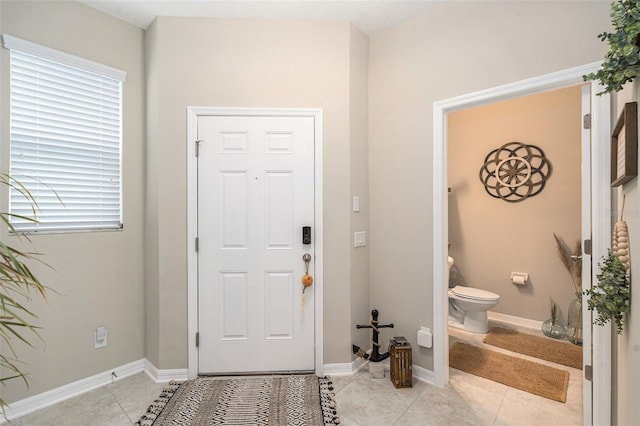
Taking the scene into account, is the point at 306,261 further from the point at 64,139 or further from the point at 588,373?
the point at 64,139

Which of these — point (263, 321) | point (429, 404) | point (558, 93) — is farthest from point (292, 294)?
point (558, 93)

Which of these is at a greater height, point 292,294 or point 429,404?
point 292,294

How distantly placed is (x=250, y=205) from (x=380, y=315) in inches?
55.1

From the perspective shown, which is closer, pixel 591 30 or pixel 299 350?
pixel 591 30

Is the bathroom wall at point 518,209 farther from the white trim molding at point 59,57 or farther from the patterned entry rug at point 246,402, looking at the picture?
the white trim molding at point 59,57

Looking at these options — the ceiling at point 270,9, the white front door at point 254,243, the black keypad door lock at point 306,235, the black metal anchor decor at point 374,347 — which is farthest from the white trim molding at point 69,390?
the ceiling at point 270,9

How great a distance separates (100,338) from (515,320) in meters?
3.92

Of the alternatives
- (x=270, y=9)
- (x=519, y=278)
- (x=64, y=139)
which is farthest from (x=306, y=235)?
(x=519, y=278)

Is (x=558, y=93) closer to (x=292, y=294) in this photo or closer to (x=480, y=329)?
(x=480, y=329)

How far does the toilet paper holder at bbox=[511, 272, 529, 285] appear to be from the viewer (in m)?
3.21

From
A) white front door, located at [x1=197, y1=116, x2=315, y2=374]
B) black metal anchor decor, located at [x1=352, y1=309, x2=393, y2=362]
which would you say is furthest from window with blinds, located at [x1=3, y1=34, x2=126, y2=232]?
black metal anchor decor, located at [x1=352, y1=309, x2=393, y2=362]

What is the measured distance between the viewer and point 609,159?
1.56 meters

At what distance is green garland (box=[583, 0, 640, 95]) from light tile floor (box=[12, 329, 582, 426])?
189 centimetres

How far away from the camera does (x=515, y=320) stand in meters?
3.29
